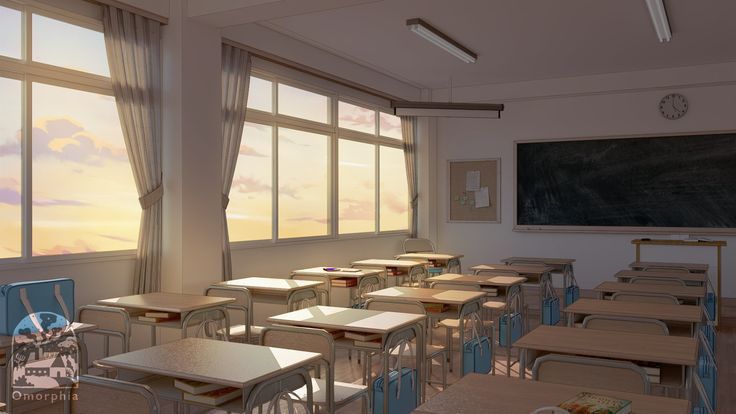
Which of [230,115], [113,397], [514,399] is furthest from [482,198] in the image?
[113,397]

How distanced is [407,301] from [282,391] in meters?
1.75

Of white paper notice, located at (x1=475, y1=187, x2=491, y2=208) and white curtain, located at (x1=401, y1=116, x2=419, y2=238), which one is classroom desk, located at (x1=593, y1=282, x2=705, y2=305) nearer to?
white paper notice, located at (x1=475, y1=187, x2=491, y2=208)

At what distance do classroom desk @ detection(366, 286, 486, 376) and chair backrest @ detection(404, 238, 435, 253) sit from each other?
15.2ft

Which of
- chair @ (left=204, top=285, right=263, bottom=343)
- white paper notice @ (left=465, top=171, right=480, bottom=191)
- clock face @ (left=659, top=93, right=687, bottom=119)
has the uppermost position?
clock face @ (left=659, top=93, right=687, bottom=119)

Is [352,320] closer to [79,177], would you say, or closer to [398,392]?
[398,392]

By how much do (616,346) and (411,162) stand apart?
7.41 m

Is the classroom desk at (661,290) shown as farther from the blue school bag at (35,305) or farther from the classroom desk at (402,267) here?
the blue school bag at (35,305)

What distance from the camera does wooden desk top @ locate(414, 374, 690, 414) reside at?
2.16m

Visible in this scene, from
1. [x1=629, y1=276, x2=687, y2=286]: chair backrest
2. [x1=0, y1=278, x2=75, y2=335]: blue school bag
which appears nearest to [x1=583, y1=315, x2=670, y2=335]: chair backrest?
[x1=629, y1=276, x2=687, y2=286]: chair backrest

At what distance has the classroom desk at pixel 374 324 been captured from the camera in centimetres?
365

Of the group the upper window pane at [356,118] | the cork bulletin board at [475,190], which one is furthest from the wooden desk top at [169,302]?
the cork bulletin board at [475,190]

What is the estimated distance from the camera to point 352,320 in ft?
13.0

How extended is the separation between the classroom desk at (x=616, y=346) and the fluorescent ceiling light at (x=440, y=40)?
4199 millimetres

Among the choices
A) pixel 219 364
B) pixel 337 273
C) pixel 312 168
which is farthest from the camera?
pixel 312 168
